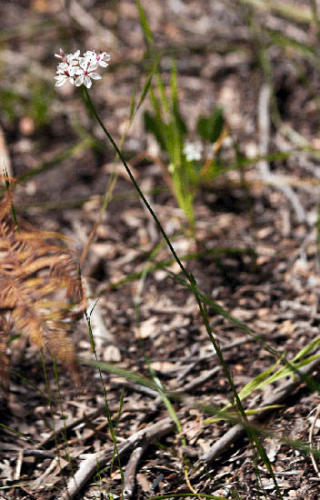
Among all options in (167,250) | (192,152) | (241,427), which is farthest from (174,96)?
(241,427)

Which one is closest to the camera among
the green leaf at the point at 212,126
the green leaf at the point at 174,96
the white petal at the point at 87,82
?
the white petal at the point at 87,82

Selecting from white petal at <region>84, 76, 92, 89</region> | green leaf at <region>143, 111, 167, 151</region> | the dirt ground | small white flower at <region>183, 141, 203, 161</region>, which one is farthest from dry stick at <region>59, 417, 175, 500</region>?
green leaf at <region>143, 111, 167, 151</region>

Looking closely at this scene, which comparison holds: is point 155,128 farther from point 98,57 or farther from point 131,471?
point 131,471

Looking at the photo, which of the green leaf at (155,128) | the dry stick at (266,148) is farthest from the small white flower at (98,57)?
the dry stick at (266,148)

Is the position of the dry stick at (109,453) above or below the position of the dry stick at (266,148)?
below

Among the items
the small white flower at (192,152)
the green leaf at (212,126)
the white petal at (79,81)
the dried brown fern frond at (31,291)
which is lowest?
the dried brown fern frond at (31,291)

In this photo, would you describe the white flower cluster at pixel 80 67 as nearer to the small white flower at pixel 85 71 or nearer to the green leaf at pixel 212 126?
the small white flower at pixel 85 71

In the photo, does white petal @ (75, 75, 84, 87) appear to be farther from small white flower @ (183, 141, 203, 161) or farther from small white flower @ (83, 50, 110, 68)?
Answer: small white flower @ (183, 141, 203, 161)

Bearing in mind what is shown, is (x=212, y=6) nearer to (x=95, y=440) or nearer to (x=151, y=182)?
(x=151, y=182)

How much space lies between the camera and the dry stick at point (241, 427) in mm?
1227

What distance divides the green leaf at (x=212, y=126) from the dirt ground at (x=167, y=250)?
0.18 m

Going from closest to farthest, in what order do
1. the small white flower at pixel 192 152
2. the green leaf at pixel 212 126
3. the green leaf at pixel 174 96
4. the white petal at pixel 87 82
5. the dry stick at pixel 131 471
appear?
1. the white petal at pixel 87 82
2. the dry stick at pixel 131 471
3. the green leaf at pixel 174 96
4. the small white flower at pixel 192 152
5. the green leaf at pixel 212 126

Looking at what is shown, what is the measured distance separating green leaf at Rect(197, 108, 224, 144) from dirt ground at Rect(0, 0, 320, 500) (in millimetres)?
182

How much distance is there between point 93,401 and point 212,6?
2.25 meters
